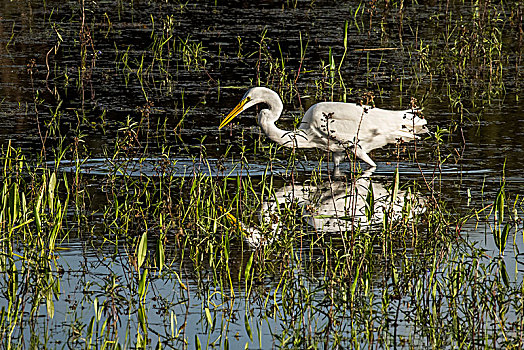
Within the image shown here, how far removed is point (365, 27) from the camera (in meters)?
13.9

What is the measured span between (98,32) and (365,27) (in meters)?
3.92

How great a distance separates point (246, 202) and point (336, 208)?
33.2 inches

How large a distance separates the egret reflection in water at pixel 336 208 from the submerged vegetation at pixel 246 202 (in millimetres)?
29

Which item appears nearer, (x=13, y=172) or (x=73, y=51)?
(x=13, y=172)

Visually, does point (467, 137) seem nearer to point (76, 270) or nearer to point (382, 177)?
point (382, 177)

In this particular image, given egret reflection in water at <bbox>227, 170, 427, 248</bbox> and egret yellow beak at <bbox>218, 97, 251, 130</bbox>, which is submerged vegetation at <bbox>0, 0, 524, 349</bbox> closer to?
egret reflection in water at <bbox>227, 170, 427, 248</bbox>

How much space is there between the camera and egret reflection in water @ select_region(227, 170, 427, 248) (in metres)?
5.53

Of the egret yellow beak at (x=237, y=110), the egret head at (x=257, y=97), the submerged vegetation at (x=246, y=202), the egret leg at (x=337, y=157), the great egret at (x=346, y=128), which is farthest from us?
the egret yellow beak at (x=237, y=110)

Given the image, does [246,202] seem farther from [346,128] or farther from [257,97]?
[257,97]

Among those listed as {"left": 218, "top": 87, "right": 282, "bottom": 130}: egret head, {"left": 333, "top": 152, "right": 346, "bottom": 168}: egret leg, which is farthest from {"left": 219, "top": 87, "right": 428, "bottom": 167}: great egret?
{"left": 218, "top": 87, "right": 282, "bottom": 130}: egret head

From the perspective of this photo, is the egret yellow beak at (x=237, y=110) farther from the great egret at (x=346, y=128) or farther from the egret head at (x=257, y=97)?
the great egret at (x=346, y=128)

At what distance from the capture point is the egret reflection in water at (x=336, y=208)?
5527mm

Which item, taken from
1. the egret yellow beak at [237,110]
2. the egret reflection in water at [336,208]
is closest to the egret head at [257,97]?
the egret yellow beak at [237,110]

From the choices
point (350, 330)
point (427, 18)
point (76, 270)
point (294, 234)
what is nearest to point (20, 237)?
point (76, 270)
